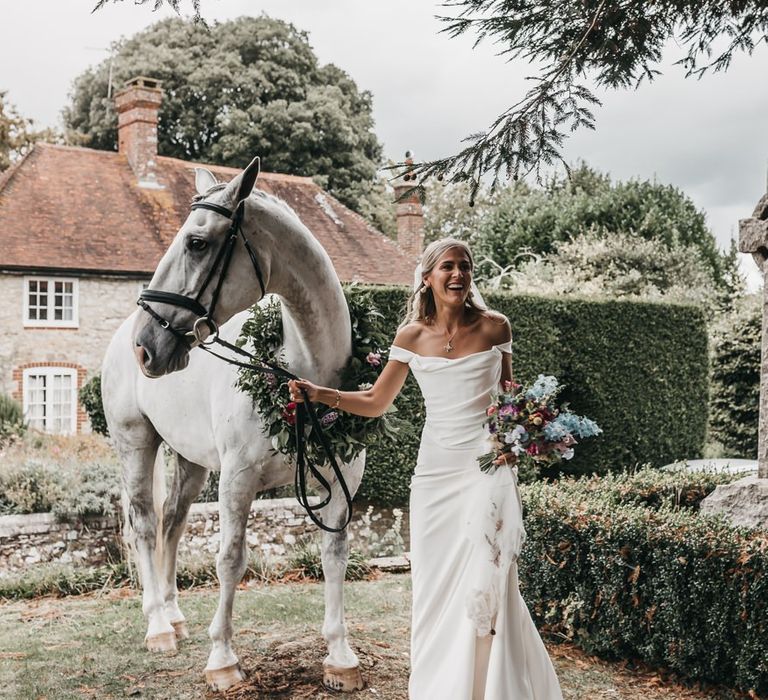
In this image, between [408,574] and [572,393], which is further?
[572,393]

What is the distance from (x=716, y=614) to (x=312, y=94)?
29.1m

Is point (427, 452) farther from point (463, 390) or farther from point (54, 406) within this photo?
point (54, 406)

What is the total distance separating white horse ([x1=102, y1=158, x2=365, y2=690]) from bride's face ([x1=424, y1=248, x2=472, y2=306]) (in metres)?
0.71

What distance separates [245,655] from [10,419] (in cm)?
1280

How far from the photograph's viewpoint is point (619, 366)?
1547cm

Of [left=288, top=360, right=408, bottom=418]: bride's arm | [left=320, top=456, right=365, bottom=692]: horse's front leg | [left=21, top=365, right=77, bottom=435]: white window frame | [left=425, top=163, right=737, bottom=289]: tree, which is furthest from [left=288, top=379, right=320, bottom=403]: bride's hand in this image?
[left=425, top=163, right=737, bottom=289]: tree

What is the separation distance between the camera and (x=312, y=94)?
3158cm

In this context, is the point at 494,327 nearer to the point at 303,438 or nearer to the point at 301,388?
the point at 301,388

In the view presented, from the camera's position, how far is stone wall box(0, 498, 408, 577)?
28.5ft

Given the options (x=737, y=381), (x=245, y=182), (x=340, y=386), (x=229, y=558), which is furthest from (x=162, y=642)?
(x=737, y=381)

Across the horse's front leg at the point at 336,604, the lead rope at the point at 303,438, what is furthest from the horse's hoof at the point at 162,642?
the lead rope at the point at 303,438

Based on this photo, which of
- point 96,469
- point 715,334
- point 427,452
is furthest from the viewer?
point 715,334

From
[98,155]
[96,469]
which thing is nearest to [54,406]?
[98,155]

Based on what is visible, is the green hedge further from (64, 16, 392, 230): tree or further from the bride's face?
(64, 16, 392, 230): tree
